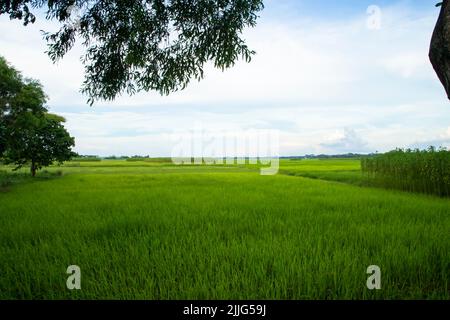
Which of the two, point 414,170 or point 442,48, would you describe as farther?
point 414,170

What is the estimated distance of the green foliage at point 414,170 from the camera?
15620 millimetres

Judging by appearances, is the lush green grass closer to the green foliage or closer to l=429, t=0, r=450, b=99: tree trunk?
l=429, t=0, r=450, b=99: tree trunk

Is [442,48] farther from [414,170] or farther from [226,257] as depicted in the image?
[414,170]

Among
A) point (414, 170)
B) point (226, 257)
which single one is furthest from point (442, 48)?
point (414, 170)

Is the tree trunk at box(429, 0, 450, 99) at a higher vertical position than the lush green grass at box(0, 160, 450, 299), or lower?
higher

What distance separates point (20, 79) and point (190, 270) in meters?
24.2

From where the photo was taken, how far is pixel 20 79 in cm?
2206

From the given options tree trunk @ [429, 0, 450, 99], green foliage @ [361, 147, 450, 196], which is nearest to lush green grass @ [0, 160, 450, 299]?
tree trunk @ [429, 0, 450, 99]

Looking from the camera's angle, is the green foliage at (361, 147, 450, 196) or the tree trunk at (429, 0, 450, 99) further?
the green foliage at (361, 147, 450, 196)

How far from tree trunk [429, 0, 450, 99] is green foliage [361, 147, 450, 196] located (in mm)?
14974

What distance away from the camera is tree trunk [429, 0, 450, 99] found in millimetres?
2957

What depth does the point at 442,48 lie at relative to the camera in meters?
2.98

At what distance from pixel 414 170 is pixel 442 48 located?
55.7ft
